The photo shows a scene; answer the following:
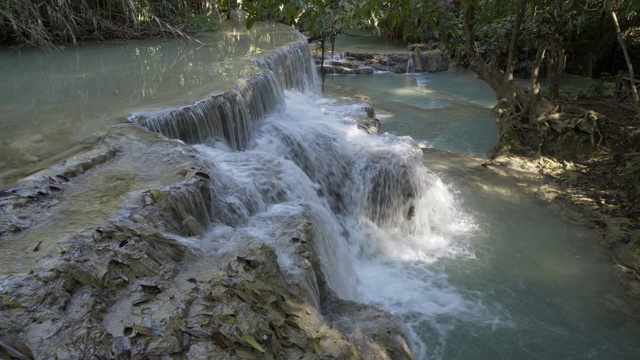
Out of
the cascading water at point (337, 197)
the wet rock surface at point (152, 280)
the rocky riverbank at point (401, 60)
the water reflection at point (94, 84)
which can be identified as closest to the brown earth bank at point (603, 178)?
the cascading water at point (337, 197)

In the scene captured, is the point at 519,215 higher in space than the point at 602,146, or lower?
lower

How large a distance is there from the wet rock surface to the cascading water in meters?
0.23

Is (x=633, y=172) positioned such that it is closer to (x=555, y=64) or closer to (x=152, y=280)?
(x=555, y=64)

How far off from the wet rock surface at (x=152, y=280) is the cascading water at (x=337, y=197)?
0.76 feet

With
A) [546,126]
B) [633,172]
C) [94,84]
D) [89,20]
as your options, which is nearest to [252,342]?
[94,84]

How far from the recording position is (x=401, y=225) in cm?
627

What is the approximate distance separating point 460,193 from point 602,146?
2.85 meters

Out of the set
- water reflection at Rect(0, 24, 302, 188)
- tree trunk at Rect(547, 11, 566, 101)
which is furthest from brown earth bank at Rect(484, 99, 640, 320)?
water reflection at Rect(0, 24, 302, 188)

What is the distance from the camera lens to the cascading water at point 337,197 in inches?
161

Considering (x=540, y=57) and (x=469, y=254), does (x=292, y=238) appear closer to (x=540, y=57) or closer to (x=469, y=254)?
(x=469, y=254)

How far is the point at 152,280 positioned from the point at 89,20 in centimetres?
943

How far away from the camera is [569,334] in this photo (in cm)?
434

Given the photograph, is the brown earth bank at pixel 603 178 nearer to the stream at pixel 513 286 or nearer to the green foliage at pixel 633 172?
the green foliage at pixel 633 172

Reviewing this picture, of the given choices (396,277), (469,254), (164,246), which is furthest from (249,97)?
(164,246)
